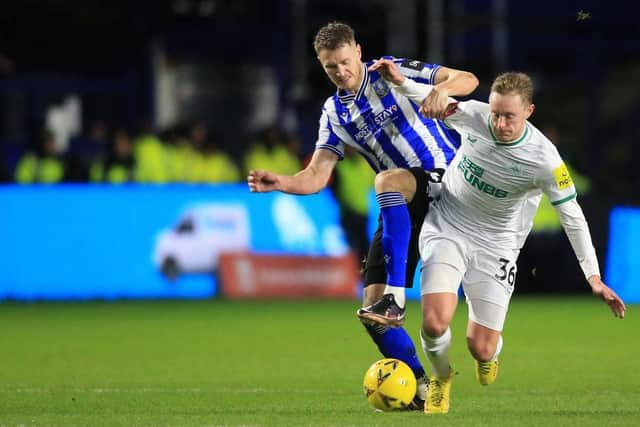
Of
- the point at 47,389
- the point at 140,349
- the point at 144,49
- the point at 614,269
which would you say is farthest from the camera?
the point at 144,49

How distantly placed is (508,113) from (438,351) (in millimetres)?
1409

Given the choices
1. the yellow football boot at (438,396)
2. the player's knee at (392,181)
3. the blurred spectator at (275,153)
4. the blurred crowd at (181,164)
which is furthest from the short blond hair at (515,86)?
the blurred spectator at (275,153)

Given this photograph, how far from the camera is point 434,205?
855 cm

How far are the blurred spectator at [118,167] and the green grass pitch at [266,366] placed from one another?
6.56 ft

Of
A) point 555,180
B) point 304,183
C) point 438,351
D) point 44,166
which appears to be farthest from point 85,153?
point 555,180

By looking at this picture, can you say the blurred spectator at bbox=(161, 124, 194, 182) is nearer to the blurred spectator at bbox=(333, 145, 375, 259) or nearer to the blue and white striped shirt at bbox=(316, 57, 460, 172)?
the blurred spectator at bbox=(333, 145, 375, 259)

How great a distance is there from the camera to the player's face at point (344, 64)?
27.2 feet

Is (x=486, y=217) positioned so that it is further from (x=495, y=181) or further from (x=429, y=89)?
(x=429, y=89)

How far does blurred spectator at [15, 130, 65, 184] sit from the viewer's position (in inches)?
725

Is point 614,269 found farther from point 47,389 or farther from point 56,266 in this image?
point 47,389

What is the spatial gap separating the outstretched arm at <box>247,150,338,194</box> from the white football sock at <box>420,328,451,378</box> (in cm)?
112

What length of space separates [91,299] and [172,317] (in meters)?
2.06

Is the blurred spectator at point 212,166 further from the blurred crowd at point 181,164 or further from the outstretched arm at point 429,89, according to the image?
the outstretched arm at point 429,89

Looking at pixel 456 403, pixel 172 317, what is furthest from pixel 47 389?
pixel 172 317
